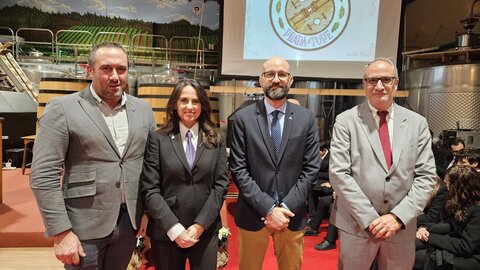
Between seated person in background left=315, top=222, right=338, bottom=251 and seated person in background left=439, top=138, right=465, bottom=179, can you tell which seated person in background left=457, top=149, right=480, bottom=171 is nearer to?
seated person in background left=439, top=138, right=465, bottom=179

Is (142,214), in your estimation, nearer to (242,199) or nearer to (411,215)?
(242,199)

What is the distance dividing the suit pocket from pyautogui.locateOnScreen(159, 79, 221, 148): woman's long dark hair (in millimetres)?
437

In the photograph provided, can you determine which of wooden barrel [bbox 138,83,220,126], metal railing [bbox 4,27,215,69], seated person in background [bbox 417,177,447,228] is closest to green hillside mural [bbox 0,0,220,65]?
metal railing [bbox 4,27,215,69]

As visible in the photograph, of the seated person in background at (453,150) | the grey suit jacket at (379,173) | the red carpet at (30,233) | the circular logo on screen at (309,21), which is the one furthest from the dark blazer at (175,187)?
the seated person in background at (453,150)

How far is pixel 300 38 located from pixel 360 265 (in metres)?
3.55

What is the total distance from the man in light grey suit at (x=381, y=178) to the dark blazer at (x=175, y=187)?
723 millimetres

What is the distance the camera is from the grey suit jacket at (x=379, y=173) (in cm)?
181

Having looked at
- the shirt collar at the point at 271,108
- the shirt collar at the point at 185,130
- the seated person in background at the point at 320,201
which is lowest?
the seated person in background at the point at 320,201

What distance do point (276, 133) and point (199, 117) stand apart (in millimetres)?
480

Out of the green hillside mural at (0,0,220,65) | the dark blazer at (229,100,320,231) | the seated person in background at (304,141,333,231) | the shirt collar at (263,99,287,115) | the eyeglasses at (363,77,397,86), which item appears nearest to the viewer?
the eyeglasses at (363,77,397,86)

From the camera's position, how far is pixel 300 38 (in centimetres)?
475

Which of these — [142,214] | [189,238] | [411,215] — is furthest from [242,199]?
[411,215]

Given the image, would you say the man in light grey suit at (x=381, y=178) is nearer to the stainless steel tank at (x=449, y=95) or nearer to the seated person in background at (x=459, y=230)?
the seated person in background at (x=459, y=230)

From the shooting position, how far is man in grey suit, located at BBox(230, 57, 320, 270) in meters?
2.00
